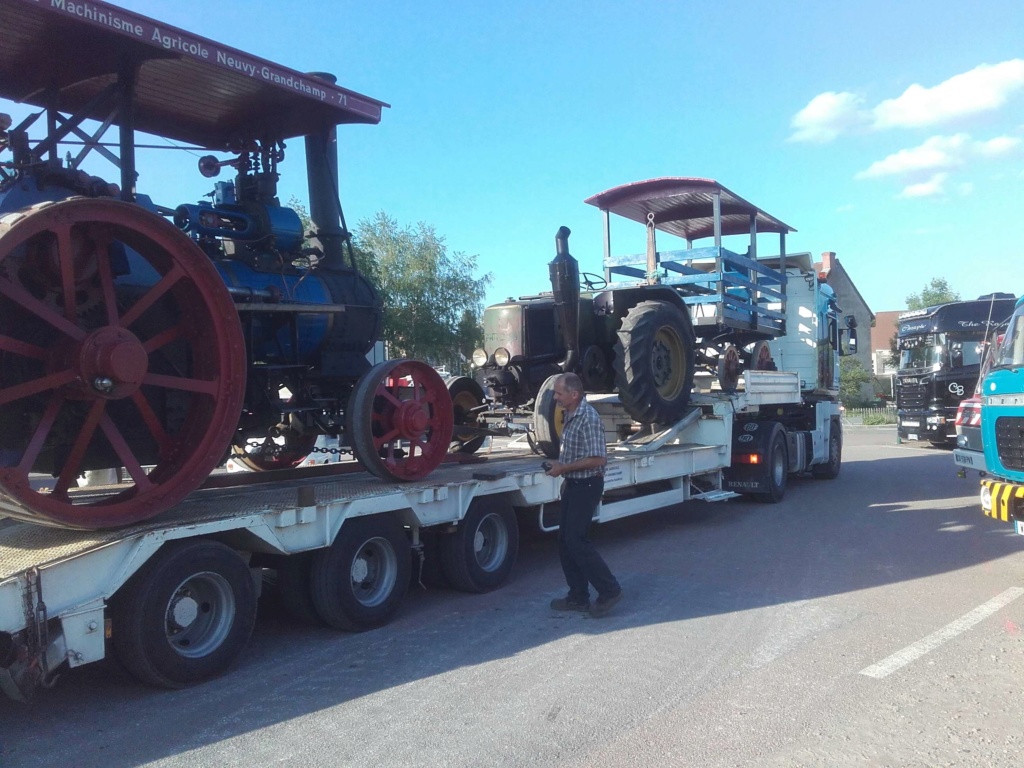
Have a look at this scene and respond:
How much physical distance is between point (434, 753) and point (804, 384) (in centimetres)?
1151

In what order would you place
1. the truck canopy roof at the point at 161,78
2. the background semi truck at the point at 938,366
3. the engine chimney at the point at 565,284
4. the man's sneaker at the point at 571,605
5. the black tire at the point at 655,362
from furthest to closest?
the background semi truck at the point at 938,366 → the black tire at the point at 655,362 → the engine chimney at the point at 565,284 → the man's sneaker at the point at 571,605 → the truck canopy roof at the point at 161,78

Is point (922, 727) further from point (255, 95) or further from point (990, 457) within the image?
point (255, 95)

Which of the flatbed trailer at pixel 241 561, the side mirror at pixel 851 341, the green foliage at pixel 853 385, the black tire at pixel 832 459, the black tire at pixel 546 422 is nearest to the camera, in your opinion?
the flatbed trailer at pixel 241 561

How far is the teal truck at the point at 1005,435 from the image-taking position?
720cm

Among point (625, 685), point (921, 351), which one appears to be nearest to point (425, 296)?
point (921, 351)

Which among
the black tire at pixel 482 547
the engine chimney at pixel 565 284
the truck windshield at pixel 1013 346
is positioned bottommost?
the black tire at pixel 482 547

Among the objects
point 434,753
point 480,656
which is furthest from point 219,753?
point 480,656

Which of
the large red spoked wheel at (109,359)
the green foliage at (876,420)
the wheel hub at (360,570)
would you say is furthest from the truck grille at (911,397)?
the large red spoked wheel at (109,359)

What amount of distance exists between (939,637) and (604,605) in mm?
2183

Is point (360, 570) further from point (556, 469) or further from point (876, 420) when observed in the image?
point (876, 420)

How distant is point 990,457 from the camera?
769 cm

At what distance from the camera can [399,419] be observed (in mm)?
6648

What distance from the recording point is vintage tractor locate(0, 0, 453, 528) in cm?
465

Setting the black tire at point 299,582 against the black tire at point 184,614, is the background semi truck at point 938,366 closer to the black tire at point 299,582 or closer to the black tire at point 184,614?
the black tire at point 299,582
